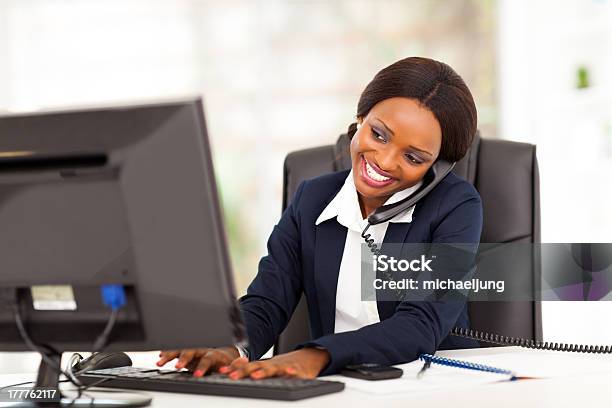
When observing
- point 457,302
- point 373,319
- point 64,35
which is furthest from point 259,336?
point 64,35

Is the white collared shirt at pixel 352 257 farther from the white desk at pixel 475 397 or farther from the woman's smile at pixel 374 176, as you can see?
the white desk at pixel 475 397

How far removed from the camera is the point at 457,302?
5.66 feet

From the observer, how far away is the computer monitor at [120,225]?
Result: 1.20 m

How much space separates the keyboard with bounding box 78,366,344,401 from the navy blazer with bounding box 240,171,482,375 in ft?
1.13

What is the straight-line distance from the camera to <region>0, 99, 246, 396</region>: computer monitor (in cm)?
120

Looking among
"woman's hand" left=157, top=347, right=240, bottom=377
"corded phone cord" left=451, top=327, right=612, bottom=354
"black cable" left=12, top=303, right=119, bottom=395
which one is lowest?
"corded phone cord" left=451, top=327, right=612, bottom=354

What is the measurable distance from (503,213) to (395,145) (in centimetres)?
36

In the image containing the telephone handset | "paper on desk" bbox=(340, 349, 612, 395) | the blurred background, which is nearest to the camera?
"paper on desk" bbox=(340, 349, 612, 395)

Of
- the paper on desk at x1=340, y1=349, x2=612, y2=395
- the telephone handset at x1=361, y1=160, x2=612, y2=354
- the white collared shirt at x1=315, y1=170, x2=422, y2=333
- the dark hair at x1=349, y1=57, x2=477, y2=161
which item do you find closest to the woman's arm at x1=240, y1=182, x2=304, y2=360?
the white collared shirt at x1=315, y1=170, x2=422, y2=333

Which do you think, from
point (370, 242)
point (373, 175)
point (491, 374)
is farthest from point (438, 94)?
point (491, 374)

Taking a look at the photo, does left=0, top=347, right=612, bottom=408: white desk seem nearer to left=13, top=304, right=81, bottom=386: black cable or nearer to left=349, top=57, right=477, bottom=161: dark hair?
left=13, top=304, right=81, bottom=386: black cable

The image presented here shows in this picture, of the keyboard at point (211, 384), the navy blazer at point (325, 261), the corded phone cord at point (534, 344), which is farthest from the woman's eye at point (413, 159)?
the keyboard at point (211, 384)

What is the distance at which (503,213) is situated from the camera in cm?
203

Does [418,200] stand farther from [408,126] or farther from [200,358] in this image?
[200,358]
